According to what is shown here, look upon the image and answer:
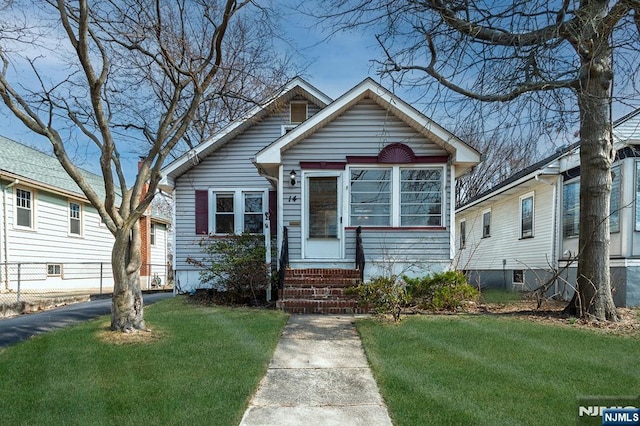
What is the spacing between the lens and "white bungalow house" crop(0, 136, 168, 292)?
38.2ft

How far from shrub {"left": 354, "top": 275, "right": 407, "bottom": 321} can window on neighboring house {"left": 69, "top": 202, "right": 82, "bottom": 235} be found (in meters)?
12.8

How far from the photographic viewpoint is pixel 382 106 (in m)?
9.78

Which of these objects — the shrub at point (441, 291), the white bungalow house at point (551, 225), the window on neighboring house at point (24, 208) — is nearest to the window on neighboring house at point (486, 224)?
the white bungalow house at point (551, 225)

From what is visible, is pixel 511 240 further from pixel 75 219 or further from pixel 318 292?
pixel 75 219

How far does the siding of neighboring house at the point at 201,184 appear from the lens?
1177 cm

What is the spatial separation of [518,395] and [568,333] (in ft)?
9.93

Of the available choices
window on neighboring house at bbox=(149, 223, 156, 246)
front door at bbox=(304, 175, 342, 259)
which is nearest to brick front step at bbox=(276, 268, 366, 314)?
front door at bbox=(304, 175, 342, 259)

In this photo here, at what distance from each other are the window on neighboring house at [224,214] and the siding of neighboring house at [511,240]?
6592mm

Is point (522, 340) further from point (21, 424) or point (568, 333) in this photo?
point (21, 424)

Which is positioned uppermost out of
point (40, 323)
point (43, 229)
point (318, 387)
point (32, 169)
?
point (32, 169)

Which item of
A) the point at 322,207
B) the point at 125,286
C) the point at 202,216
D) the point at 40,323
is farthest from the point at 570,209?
the point at 40,323

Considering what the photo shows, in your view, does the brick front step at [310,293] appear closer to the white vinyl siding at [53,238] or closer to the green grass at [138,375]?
the green grass at [138,375]

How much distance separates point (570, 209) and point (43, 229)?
16432mm

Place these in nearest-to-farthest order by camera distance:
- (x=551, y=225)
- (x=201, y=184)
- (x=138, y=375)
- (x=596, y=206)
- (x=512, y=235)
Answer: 1. (x=138, y=375)
2. (x=596, y=206)
3. (x=551, y=225)
4. (x=201, y=184)
5. (x=512, y=235)
